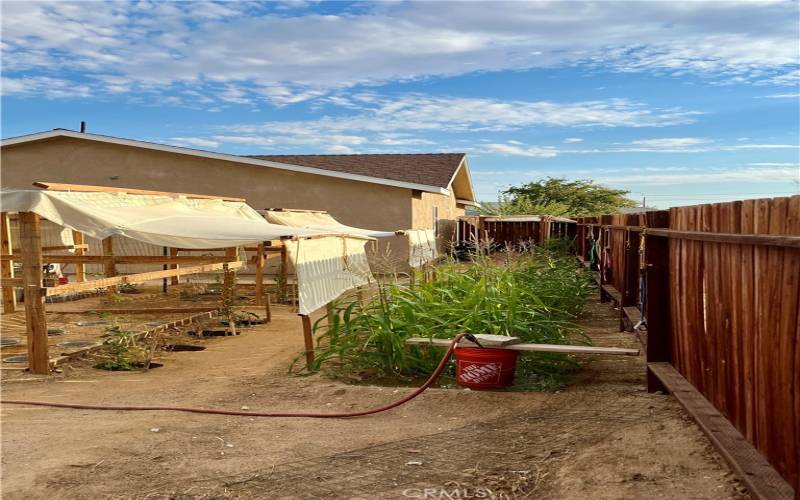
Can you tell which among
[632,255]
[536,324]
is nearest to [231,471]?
[536,324]

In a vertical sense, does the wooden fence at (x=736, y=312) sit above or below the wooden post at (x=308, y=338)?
above

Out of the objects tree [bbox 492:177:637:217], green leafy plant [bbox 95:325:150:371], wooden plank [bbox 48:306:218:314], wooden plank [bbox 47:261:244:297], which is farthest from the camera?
tree [bbox 492:177:637:217]

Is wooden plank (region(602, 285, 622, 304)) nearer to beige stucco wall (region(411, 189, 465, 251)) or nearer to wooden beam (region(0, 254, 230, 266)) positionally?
wooden beam (region(0, 254, 230, 266))

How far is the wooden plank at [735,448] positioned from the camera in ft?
10.4

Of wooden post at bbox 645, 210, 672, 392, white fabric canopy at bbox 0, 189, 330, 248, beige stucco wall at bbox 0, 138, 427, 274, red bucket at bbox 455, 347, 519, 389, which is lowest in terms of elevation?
red bucket at bbox 455, 347, 519, 389

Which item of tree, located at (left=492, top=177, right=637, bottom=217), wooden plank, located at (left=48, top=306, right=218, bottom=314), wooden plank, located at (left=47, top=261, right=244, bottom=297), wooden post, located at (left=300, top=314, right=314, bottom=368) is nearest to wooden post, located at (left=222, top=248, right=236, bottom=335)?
wooden plank, located at (left=47, top=261, right=244, bottom=297)

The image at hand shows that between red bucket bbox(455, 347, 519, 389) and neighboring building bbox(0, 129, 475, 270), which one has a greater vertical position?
neighboring building bbox(0, 129, 475, 270)

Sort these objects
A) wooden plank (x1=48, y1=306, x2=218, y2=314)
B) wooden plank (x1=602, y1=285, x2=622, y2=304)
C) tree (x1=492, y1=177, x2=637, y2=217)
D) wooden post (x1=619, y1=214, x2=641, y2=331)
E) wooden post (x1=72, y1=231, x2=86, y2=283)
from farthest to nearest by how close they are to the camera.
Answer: tree (x1=492, y1=177, x2=637, y2=217) → wooden post (x1=72, y1=231, x2=86, y2=283) → wooden plank (x1=48, y1=306, x2=218, y2=314) → wooden plank (x1=602, y1=285, x2=622, y2=304) → wooden post (x1=619, y1=214, x2=641, y2=331)

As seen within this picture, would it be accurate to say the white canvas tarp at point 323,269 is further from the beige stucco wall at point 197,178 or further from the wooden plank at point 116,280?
the beige stucco wall at point 197,178

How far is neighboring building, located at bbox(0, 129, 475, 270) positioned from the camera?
20250 millimetres

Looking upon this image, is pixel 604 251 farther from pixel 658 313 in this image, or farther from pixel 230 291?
pixel 658 313

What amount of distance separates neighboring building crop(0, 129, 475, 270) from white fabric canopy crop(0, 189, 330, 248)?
836 cm

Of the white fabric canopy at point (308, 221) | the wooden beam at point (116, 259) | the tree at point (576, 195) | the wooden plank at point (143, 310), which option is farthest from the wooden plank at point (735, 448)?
the tree at point (576, 195)

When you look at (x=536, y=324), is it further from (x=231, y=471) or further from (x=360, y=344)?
(x=231, y=471)
